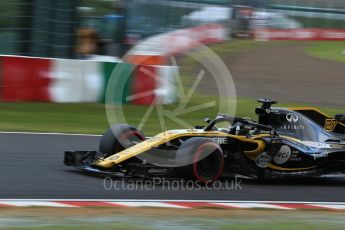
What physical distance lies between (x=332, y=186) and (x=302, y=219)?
2696 millimetres

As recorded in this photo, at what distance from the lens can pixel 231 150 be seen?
895 centimetres

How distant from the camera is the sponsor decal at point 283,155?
9.07m

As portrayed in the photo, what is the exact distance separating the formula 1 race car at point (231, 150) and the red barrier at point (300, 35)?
1091 inches

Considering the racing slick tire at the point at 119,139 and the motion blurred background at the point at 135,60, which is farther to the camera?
the motion blurred background at the point at 135,60

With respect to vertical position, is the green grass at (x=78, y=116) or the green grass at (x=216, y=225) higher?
the green grass at (x=216, y=225)

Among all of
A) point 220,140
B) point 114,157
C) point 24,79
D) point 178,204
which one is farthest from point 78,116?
point 178,204

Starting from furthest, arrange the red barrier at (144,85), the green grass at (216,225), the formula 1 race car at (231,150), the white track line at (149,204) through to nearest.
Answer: the red barrier at (144,85)
the formula 1 race car at (231,150)
the white track line at (149,204)
the green grass at (216,225)

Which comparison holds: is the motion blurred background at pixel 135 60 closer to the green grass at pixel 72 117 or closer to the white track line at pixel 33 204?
the green grass at pixel 72 117

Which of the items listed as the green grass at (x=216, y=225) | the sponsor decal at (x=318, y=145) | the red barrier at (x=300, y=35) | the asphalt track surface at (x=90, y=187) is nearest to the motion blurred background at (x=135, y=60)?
the red barrier at (x=300, y=35)

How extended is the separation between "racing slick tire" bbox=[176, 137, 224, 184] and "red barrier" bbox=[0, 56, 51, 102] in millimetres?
7716

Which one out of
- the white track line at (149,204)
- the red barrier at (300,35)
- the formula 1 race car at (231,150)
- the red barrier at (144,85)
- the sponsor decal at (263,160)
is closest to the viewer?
the white track line at (149,204)

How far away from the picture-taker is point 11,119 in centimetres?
1412

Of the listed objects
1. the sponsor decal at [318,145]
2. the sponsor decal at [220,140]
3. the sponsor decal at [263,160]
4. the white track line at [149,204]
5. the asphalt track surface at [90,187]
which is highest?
the sponsor decal at [220,140]

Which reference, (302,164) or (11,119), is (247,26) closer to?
(11,119)
